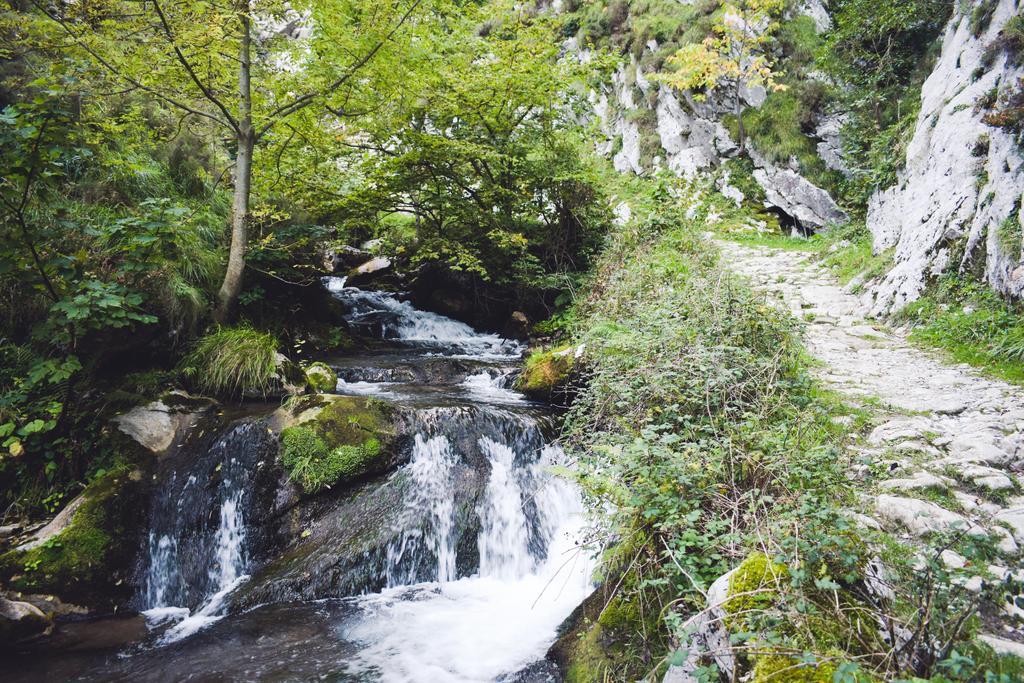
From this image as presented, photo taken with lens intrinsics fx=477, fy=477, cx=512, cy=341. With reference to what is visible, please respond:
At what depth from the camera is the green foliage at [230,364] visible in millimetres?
6371

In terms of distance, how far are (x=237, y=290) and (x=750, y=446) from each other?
701cm

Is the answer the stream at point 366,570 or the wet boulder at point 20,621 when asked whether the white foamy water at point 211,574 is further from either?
the wet boulder at point 20,621

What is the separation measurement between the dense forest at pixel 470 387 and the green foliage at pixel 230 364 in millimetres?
39

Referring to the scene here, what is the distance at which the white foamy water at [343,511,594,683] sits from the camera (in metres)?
3.67

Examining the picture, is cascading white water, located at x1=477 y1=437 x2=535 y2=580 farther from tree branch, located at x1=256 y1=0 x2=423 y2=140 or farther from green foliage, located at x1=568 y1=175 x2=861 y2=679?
tree branch, located at x1=256 y1=0 x2=423 y2=140

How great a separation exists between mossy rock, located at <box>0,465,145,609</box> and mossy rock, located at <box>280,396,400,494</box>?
5.12 feet

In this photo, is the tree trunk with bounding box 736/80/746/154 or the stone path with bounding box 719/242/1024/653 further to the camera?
the tree trunk with bounding box 736/80/746/154

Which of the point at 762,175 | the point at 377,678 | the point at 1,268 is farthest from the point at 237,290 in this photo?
the point at 762,175

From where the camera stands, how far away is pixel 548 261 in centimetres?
1041

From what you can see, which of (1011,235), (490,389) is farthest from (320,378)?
(1011,235)

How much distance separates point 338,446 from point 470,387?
2860 millimetres

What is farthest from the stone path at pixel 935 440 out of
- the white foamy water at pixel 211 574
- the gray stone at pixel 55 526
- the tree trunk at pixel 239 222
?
the tree trunk at pixel 239 222

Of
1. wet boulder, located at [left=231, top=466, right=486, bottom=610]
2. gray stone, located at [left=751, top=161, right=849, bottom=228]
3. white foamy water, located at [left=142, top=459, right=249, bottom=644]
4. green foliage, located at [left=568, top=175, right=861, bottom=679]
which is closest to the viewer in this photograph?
green foliage, located at [left=568, top=175, right=861, bottom=679]

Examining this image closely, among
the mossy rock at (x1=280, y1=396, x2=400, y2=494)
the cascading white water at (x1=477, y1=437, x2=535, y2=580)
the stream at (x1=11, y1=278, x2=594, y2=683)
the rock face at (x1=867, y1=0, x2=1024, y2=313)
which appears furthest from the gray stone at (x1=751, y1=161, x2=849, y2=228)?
the mossy rock at (x1=280, y1=396, x2=400, y2=494)
